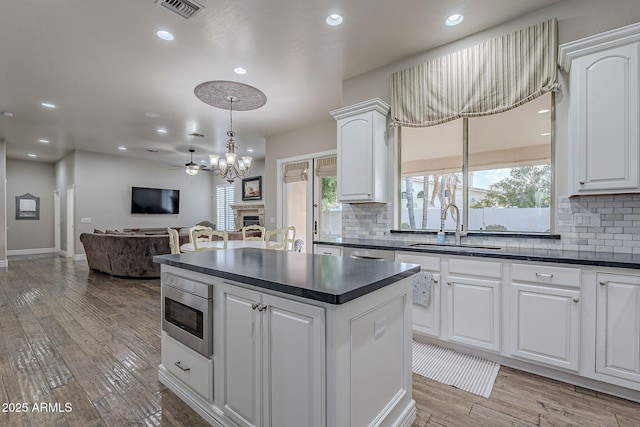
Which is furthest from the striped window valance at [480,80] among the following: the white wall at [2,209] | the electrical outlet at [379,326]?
the white wall at [2,209]

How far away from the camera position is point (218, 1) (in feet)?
8.55

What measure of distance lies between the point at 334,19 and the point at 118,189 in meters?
8.69

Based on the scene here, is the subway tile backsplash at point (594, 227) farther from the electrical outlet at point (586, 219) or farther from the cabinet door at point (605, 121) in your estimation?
the cabinet door at point (605, 121)

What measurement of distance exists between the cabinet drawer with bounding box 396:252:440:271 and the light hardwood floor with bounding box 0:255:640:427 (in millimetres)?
902

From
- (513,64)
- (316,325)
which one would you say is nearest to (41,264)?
(316,325)

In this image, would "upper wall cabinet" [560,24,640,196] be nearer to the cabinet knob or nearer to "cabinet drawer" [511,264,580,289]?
"cabinet drawer" [511,264,580,289]

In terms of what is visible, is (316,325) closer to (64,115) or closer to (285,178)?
(285,178)

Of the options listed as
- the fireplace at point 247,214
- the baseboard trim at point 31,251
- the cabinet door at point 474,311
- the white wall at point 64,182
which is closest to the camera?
the cabinet door at point 474,311

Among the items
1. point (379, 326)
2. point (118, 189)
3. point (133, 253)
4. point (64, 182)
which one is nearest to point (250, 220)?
point (118, 189)

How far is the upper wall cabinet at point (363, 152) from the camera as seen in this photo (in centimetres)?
348

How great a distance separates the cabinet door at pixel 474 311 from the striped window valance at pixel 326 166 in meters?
3.36

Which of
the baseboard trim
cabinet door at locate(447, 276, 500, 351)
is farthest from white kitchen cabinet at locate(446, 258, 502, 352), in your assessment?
the baseboard trim

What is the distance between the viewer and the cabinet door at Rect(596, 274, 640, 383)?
6.35ft

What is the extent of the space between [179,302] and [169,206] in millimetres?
9159
